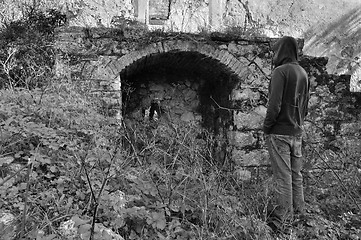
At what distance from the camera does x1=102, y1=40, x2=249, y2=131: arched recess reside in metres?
4.33

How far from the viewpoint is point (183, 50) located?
4.45m

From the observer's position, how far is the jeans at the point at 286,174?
119 inches

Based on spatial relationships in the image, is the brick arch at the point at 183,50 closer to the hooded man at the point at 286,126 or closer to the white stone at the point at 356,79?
the hooded man at the point at 286,126

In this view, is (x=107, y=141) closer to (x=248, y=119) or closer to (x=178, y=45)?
(x=178, y=45)

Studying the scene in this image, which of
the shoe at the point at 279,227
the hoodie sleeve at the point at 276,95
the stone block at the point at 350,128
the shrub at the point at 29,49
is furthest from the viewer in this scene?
the stone block at the point at 350,128

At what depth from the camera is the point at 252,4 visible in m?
9.37

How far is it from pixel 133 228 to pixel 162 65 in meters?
3.29

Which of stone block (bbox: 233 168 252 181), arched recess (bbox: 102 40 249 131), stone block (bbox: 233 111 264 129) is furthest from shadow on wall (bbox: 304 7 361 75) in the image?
stone block (bbox: 233 168 252 181)

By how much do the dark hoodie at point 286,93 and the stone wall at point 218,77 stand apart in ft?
4.82

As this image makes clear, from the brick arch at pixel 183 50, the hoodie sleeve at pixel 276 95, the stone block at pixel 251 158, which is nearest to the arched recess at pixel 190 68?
the brick arch at pixel 183 50

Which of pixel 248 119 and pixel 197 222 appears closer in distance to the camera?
pixel 197 222

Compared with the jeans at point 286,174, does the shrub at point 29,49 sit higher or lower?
higher

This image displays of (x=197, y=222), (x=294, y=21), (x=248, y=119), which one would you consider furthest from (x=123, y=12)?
(x=197, y=222)

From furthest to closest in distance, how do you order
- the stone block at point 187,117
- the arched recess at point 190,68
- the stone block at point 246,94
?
the stone block at point 187,117 < the stone block at point 246,94 < the arched recess at point 190,68
